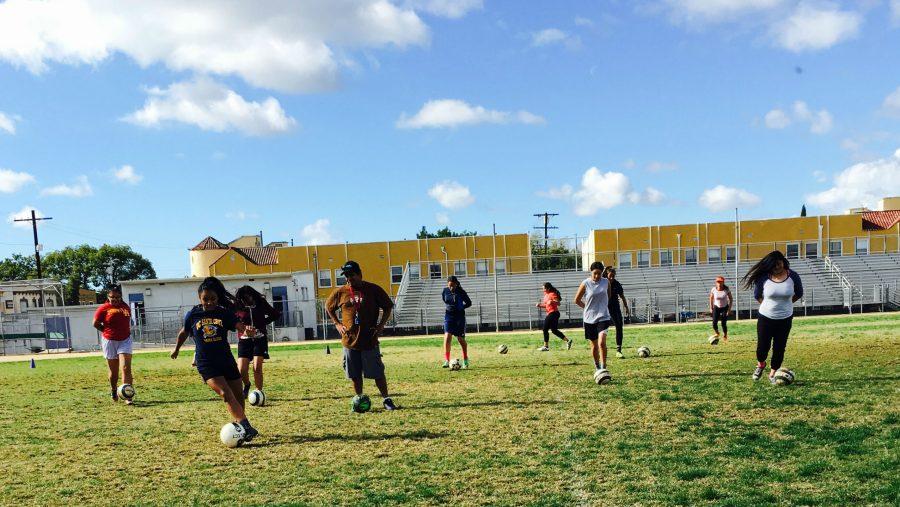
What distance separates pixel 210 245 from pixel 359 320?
67.2 meters

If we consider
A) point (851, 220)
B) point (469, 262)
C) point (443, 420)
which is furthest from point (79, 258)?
point (443, 420)

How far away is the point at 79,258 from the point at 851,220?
295 ft

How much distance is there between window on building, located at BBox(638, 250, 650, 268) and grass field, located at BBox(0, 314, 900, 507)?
41.0 meters

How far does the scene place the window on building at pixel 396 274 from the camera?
184 ft

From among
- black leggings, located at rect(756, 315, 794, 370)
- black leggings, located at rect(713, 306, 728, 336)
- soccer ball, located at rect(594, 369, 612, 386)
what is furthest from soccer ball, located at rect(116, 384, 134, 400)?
black leggings, located at rect(713, 306, 728, 336)

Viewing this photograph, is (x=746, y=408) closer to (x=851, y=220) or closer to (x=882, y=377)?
(x=882, y=377)

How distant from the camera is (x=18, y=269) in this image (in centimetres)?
9131

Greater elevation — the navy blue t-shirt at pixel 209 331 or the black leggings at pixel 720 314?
the navy blue t-shirt at pixel 209 331

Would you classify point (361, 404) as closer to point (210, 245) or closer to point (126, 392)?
point (126, 392)

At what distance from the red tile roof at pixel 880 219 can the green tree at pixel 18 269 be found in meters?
97.7

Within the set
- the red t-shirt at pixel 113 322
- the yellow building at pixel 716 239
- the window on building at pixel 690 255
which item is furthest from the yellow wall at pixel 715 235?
the red t-shirt at pixel 113 322

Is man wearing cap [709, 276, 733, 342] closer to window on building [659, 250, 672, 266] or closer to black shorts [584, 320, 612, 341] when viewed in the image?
black shorts [584, 320, 612, 341]

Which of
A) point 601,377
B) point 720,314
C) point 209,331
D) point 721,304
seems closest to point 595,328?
point 601,377

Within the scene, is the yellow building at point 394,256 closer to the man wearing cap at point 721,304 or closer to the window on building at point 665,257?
the window on building at point 665,257
